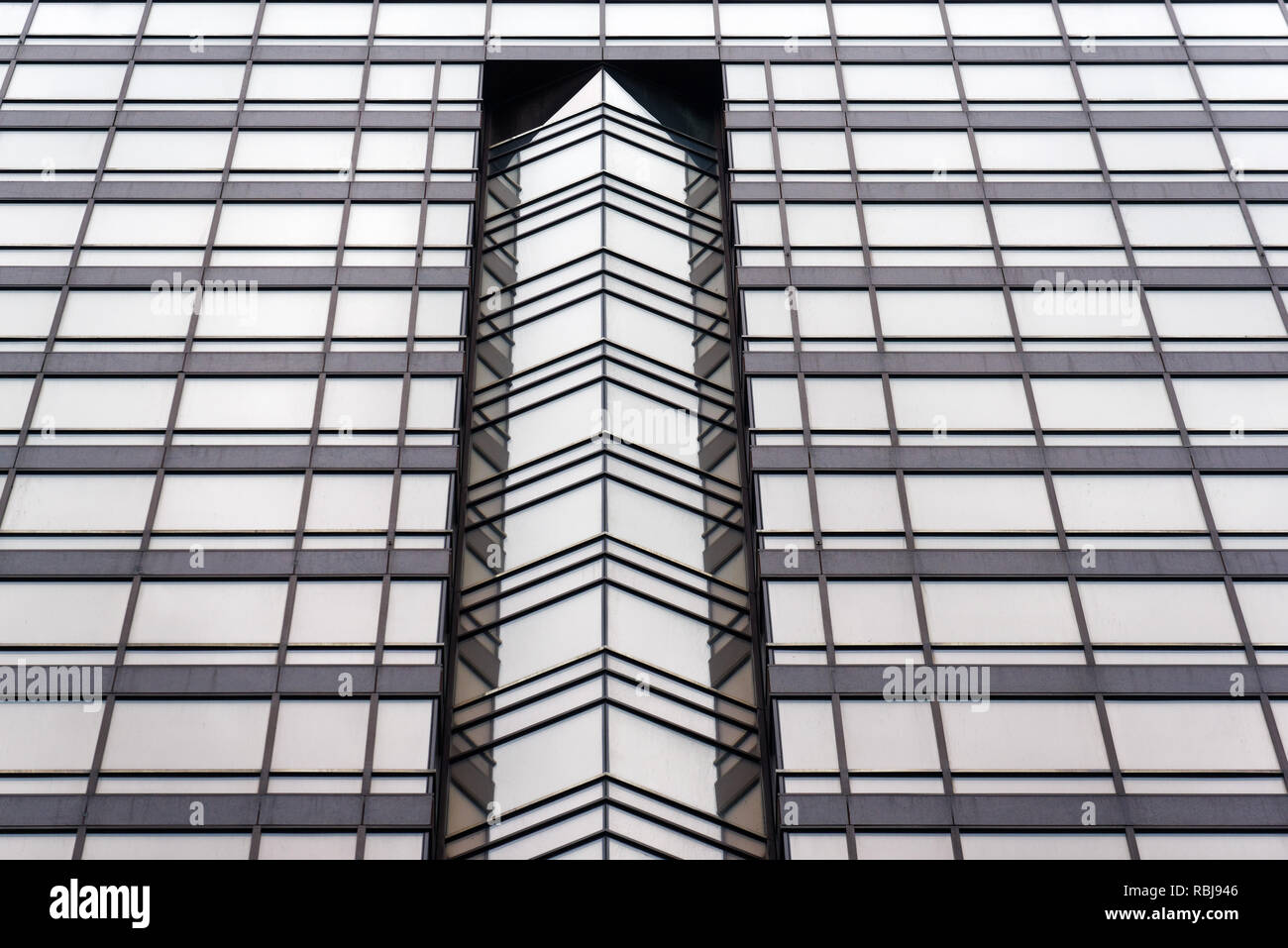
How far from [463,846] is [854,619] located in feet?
26.3

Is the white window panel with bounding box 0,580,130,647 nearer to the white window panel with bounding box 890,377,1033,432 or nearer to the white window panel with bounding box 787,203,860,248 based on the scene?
the white window panel with bounding box 890,377,1033,432

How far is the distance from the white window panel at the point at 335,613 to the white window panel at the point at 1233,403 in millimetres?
16502

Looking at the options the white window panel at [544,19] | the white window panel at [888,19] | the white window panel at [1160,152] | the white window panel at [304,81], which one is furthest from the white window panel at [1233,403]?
the white window panel at [304,81]

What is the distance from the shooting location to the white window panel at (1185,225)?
105 ft

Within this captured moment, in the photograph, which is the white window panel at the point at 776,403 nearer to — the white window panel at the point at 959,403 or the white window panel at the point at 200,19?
the white window panel at the point at 959,403

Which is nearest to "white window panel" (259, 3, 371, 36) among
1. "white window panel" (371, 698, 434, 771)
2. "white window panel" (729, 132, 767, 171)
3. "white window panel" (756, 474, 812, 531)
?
"white window panel" (729, 132, 767, 171)

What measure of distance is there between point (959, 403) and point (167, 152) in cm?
1901

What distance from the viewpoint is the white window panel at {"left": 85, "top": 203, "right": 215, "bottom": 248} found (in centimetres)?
3184

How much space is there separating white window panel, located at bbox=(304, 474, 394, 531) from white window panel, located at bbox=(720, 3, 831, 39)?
15726mm

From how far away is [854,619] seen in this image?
85.9ft

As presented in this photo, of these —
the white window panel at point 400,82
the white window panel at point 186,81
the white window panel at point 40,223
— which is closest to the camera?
the white window panel at point 40,223
